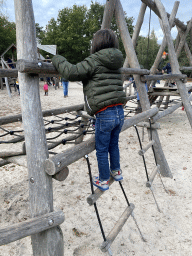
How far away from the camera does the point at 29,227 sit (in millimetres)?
1286

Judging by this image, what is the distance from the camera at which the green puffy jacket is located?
5.09 feet

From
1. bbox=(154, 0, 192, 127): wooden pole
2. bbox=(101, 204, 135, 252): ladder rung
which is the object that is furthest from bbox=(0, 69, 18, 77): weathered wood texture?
bbox=(154, 0, 192, 127): wooden pole

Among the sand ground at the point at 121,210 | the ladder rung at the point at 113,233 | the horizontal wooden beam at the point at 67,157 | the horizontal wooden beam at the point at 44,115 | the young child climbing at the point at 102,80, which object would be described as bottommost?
the sand ground at the point at 121,210

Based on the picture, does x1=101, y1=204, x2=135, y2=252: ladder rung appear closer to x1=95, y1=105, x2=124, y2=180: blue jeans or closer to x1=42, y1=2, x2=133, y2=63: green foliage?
x1=95, y1=105, x2=124, y2=180: blue jeans

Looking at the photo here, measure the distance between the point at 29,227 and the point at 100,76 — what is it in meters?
→ 1.19

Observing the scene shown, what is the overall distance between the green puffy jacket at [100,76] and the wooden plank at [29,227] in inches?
34.3

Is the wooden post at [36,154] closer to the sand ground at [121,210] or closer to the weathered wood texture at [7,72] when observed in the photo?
the weathered wood texture at [7,72]

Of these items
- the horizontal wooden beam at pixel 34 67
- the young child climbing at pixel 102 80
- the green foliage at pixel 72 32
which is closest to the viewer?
the horizontal wooden beam at pixel 34 67

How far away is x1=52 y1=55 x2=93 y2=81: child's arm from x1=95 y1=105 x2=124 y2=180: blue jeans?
1.22 ft

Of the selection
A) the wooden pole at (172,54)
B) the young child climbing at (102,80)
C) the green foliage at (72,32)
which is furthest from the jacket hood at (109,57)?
the green foliage at (72,32)

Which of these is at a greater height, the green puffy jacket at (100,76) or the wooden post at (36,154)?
the green puffy jacket at (100,76)

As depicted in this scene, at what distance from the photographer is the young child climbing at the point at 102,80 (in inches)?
60.3

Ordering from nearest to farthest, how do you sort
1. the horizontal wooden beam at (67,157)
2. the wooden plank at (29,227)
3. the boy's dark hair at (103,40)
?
1. the wooden plank at (29,227)
2. the horizontal wooden beam at (67,157)
3. the boy's dark hair at (103,40)

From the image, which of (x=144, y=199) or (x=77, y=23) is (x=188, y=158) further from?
(x=77, y=23)
